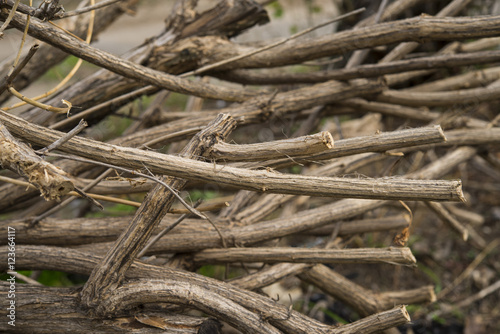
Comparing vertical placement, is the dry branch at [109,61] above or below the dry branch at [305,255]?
above

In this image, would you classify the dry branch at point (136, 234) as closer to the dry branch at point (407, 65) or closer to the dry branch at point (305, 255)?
the dry branch at point (305, 255)

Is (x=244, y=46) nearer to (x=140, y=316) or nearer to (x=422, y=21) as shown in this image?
(x=422, y=21)

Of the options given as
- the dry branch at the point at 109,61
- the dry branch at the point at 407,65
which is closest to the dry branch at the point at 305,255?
the dry branch at the point at 109,61

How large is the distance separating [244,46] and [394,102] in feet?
2.29

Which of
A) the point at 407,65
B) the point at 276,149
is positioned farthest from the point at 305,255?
the point at 407,65

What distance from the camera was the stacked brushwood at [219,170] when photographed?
1.13 meters

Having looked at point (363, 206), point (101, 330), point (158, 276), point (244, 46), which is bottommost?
point (101, 330)

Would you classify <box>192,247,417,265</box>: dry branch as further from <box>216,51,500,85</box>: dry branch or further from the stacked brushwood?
<box>216,51,500,85</box>: dry branch

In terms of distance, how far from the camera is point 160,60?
6.22ft

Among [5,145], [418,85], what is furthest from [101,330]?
[418,85]

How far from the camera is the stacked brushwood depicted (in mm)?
1134

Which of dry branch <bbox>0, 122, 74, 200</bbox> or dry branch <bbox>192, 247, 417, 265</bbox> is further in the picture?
dry branch <bbox>192, 247, 417, 265</bbox>

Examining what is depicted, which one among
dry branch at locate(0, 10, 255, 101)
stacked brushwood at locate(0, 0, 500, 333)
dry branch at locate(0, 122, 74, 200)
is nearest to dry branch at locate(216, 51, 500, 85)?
stacked brushwood at locate(0, 0, 500, 333)

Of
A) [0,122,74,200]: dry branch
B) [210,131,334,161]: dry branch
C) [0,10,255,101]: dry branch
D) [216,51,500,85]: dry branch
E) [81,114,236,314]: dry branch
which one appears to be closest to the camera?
[0,122,74,200]: dry branch
